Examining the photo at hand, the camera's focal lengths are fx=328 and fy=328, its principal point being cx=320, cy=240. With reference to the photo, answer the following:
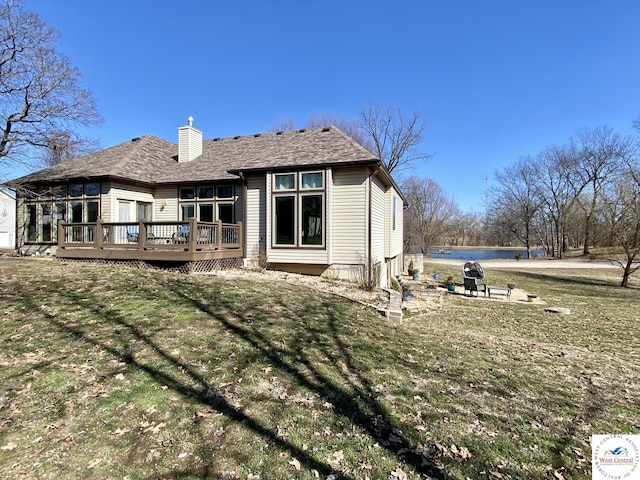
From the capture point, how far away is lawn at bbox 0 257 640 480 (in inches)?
110

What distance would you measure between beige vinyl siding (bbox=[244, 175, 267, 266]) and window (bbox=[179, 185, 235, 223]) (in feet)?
4.49

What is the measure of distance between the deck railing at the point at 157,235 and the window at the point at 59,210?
84 centimetres

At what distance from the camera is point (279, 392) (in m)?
3.81

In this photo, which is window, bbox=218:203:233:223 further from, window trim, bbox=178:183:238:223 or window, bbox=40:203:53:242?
window, bbox=40:203:53:242

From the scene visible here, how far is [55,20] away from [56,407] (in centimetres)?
1851

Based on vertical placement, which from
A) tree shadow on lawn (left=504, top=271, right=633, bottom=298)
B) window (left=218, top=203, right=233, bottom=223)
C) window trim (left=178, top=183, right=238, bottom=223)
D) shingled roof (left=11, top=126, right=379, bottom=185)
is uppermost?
shingled roof (left=11, top=126, right=379, bottom=185)

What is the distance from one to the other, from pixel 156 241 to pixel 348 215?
7554 mm

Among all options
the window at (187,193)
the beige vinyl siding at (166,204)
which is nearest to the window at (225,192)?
the window at (187,193)

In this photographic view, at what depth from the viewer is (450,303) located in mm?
11992

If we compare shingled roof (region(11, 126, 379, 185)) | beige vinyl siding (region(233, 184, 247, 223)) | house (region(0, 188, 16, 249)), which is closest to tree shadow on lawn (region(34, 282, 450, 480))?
shingled roof (region(11, 126, 379, 185))

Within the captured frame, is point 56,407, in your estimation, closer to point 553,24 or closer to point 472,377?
point 472,377

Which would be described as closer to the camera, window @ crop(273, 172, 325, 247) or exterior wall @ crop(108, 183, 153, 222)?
window @ crop(273, 172, 325, 247)

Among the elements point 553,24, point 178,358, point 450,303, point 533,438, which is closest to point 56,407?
point 178,358

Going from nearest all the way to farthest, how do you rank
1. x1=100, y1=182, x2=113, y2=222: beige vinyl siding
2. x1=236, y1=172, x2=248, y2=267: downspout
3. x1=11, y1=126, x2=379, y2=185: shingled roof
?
x1=11, y1=126, x2=379, y2=185: shingled roof, x1=236, y1=172, x2=248, y2=267: downspout, x1=100, y1=182, x2=113, y2=222: beige vinyl siding
